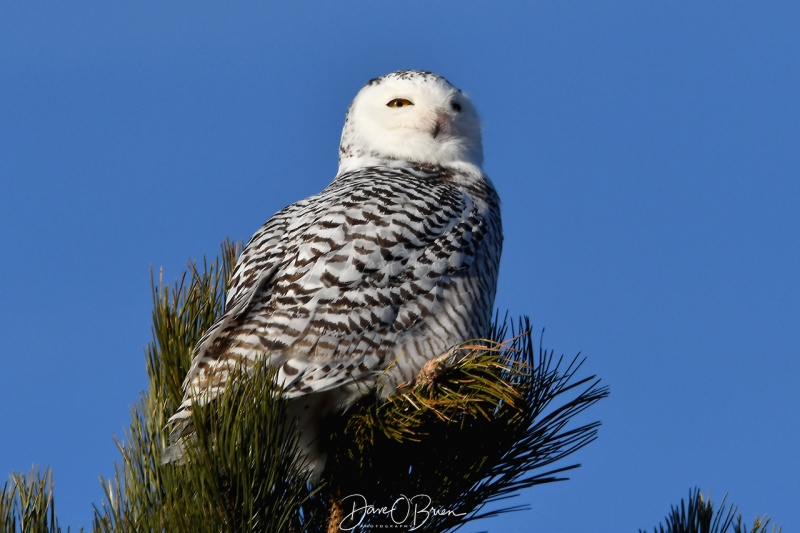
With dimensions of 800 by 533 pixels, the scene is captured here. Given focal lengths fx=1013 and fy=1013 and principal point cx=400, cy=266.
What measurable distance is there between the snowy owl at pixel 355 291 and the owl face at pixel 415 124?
232 millimetres

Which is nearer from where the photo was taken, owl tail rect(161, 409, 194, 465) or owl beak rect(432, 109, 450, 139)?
owl tail rect(161, 409, 194, 465)

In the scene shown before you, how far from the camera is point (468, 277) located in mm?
3871

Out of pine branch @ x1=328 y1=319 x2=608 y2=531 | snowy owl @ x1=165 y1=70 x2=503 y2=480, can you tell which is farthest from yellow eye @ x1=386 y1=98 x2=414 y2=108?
pine branch @ x1=328 y1=319 x2=608 y2=531

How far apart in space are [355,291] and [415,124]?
4.88 ft

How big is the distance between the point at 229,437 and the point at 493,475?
3.19 ft

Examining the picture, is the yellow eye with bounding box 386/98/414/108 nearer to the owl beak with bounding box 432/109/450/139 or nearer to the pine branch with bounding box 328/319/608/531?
the owl beak with bounding box 432/109/450/139

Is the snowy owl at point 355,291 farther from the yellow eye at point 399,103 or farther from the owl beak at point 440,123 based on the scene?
the yellow eye at point 399,103

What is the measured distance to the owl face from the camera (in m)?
4.77

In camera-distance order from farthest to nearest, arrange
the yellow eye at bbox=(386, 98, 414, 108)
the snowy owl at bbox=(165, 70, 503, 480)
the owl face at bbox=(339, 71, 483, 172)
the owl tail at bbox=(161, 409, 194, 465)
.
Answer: the yellow eye at bbox=(386, 98, 414, 108) < the owl face at bbox=(339, 71, 483, 172) < the snowy owl at bbox=(165, 70, 503, 480) < the owl tail at bbox=(161, 409, 194, 465)

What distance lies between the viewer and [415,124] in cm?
479

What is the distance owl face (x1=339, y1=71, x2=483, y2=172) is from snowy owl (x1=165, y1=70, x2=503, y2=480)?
0.23 meters

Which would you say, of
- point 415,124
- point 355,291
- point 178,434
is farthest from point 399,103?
point 178,434

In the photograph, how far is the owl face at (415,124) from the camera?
15.7 feet

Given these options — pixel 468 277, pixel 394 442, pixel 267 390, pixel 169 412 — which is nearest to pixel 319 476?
pixel 394 442
